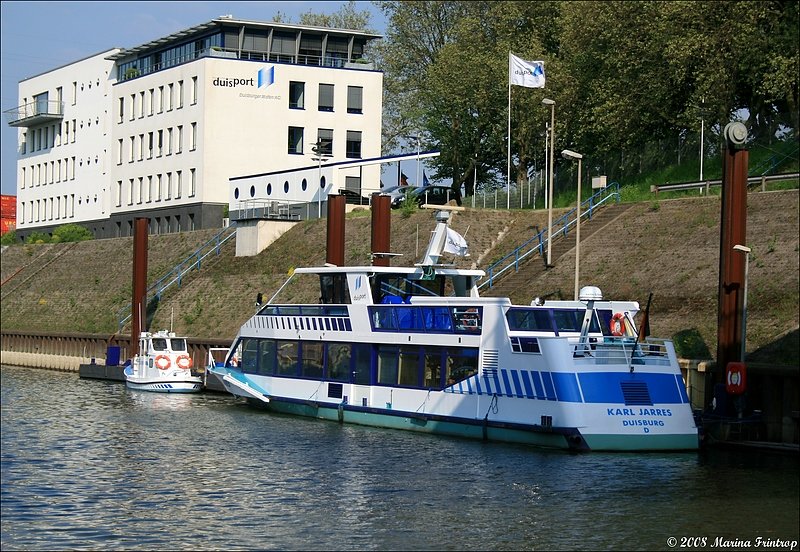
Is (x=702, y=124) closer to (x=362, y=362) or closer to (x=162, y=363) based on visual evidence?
(x=362, y=362)

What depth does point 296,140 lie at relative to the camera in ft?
282

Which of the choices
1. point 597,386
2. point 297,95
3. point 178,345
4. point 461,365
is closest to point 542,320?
point 461,365

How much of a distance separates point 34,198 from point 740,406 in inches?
3464

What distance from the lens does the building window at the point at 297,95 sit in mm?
85750

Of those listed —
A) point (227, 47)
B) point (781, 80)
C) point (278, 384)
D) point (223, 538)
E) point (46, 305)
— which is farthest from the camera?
point (227, 47)

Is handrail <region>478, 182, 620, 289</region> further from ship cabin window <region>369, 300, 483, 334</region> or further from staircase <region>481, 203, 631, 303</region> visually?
ship cabin window <region>369, 300, 483, 334</region>

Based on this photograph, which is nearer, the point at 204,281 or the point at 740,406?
the point at 740,406

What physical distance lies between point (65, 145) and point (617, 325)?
261 feet

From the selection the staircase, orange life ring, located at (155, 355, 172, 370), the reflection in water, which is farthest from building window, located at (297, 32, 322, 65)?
the reflection in water

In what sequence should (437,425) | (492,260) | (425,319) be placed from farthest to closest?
(492,260) < (425,319) < (437,425)

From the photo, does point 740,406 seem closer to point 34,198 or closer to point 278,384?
point 278,384

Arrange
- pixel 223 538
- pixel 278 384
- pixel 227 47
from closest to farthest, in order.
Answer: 1. pixel 223 538
2. pixel 278 384
3. pixel 227 47

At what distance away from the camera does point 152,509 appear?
958 inches

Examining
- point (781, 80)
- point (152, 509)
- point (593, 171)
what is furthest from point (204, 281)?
point (152, 509)
